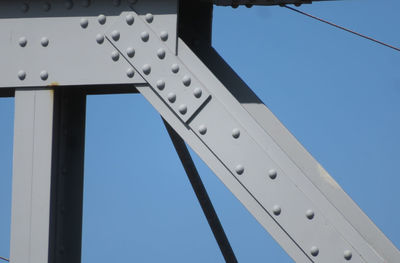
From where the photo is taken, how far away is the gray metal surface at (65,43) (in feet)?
8.12

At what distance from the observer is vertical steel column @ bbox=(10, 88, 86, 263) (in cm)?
238

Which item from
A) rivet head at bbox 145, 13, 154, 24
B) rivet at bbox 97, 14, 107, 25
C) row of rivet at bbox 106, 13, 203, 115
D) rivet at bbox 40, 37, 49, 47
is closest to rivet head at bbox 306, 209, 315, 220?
row of rivet at bbox 106, 13, 203, 115

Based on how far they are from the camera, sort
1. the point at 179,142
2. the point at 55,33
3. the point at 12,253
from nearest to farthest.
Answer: the point at 12,253
the point at 55,33
the point at 179,142

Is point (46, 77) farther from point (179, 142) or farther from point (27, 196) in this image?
point (179, 142)

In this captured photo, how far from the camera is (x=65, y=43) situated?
252cm

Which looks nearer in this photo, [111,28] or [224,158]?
[224,158]

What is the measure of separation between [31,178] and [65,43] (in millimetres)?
524

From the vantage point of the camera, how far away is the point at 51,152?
2.44 meters

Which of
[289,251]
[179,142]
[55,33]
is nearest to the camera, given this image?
[289,251]

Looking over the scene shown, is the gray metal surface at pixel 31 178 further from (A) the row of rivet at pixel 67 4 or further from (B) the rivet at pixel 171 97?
(B) the rivet at pixel 171 97

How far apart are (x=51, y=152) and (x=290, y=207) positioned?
0.89 meters

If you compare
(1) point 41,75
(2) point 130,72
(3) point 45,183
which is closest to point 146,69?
(2) point 130,72

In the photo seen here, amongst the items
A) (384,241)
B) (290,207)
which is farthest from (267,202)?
(384,241)

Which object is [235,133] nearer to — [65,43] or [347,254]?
[347,254]
